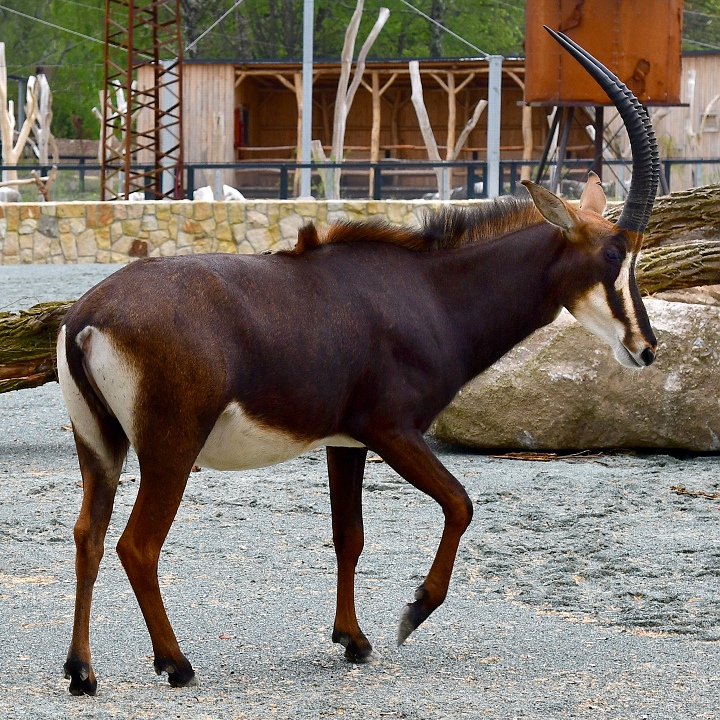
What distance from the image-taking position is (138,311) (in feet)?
12.1

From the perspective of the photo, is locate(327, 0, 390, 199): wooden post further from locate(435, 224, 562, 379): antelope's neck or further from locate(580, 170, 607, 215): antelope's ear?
locate(435, 224, 562, 379): antelope's neck

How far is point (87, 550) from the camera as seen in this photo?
12.6 ft

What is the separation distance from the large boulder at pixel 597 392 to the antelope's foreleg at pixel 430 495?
380 centimetres

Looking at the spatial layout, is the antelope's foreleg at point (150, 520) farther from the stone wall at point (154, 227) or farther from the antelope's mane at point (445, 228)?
the stone wall at point (154, 227)

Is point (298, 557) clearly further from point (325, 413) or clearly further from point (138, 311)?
point (138, 311)

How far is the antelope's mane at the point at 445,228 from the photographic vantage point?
4.30 m

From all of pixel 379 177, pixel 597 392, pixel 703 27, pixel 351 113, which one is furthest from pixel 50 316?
pixel 703 27

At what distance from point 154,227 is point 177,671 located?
603 inches

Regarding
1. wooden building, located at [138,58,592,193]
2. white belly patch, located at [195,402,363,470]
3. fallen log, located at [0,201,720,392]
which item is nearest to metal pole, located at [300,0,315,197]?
wooden building, located at [138,58,592,193]

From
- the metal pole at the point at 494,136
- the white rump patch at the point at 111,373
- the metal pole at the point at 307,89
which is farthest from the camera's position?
the metal pole at the point at 307,89

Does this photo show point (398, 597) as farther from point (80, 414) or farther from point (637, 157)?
point (637, 157)

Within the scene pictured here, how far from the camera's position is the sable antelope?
12.1ft

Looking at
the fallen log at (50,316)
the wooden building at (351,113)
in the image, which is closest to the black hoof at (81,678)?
the fallen log at (50,316)

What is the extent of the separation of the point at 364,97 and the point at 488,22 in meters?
13.5
